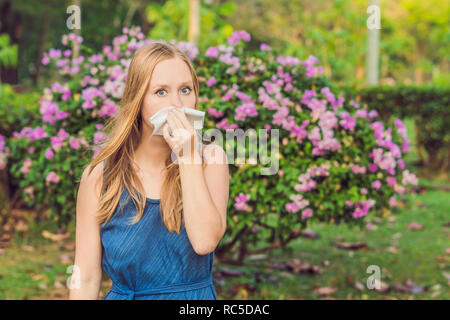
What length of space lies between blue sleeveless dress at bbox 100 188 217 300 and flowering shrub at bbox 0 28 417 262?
1.62 meters

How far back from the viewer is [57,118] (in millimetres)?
3982

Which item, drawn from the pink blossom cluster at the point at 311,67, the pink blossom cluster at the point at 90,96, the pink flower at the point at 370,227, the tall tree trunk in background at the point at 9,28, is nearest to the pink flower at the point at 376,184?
the pink blossom cluster at the point at 311,67

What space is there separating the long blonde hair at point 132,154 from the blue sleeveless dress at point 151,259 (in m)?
0.03

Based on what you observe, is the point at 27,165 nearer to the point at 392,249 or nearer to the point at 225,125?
the point at 225,125

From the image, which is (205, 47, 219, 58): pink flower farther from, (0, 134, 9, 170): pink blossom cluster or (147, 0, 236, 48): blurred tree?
(147, 0, 236, 48): blurred tree

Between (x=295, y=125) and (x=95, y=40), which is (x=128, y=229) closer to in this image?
(x=295, y=125)

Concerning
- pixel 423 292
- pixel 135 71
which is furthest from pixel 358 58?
pixel 135 71

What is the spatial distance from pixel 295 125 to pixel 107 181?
184cm

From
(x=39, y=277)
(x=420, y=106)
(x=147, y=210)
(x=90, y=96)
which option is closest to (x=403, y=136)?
(x=90, y=96)

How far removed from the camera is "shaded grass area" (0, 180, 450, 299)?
13.9 ft

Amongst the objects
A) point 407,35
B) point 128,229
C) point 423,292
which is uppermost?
point 407,35

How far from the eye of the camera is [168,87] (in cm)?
183

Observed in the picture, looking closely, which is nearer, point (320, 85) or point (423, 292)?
point (320, 85)

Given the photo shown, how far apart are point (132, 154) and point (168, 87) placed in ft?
1.14
